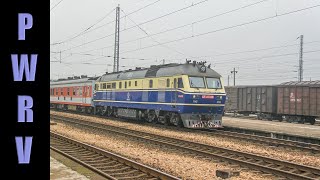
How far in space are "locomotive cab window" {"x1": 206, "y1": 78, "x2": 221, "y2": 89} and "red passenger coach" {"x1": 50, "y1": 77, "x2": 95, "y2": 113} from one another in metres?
14.8

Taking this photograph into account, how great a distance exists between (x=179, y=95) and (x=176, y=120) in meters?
1.56

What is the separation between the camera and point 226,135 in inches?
676

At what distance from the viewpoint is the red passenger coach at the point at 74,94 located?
33.7 m

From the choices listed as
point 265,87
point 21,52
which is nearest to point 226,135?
point 21,52

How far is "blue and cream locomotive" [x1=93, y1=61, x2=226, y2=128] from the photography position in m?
19.1

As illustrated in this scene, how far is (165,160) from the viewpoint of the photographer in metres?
11.0

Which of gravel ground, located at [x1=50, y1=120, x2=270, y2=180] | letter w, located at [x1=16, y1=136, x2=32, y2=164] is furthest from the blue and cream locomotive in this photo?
letter w, located at [x1=16, y1=136, x2=32, y2=164]

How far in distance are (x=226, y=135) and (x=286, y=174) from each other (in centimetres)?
821

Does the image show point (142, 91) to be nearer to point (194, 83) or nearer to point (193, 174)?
point (194, 83)

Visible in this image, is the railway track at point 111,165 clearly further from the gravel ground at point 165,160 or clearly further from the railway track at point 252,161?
the railway track at point 252,161

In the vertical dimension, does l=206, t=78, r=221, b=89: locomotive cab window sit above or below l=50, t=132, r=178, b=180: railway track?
above

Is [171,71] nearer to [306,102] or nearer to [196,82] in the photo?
[196,82]

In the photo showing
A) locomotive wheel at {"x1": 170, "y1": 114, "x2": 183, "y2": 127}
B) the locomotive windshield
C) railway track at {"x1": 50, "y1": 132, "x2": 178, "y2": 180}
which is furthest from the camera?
locomotive wheel at {"x1": 170, "y1": 114, "x2": 183, "y2": 127}

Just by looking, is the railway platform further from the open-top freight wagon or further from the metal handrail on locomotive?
the open-top freight wagon
